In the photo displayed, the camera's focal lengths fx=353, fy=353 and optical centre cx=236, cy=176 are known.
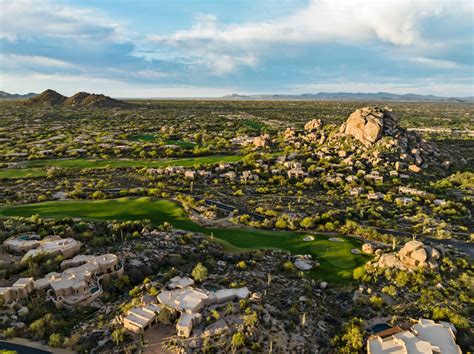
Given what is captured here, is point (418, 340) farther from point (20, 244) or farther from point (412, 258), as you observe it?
point (20, 244)

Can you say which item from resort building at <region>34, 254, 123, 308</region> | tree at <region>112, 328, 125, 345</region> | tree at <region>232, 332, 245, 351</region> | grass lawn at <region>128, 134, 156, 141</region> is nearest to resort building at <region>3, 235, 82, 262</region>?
resort building at <region>34, 254, 123, 308</region>

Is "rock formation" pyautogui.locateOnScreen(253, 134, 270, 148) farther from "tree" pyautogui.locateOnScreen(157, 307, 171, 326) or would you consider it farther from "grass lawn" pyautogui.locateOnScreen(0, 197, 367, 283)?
"tree" pyautogui.locateOnScreen(157, 307, 171, 326)

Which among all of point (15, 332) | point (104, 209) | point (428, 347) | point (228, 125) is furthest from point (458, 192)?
point (228, 125)

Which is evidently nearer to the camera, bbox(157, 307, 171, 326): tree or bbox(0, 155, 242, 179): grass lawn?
bbox(157, 307, 171, 326): tree

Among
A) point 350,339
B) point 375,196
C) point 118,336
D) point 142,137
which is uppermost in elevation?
point 142,137

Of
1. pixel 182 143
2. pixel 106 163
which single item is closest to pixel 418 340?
pixel 106 163

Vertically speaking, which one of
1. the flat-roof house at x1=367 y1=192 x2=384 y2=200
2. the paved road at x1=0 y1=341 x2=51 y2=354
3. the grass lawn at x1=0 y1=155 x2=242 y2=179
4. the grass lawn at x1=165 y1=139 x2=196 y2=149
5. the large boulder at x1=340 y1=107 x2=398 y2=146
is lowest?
the paved road at x1=0 y1=341 x2=51 y2=354

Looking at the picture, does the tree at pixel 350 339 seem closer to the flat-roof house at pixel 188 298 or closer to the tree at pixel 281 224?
the flat-roof house at pixel 188 298
